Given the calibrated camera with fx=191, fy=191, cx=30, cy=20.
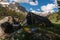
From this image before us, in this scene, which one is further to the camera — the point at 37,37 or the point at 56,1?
the point at 56,1

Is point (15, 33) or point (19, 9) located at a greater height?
point (19, 9)

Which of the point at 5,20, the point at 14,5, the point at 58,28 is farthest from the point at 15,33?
the point at 58,28

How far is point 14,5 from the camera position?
5.05m

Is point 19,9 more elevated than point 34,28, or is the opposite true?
point 19,9


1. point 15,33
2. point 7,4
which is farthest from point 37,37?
point 7,4

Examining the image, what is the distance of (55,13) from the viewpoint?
201 inches

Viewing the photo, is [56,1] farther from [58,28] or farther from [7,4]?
[7,4]

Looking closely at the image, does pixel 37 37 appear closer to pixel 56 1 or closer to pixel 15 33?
pixel 15 33

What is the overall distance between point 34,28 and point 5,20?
772mm

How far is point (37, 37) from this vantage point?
471 centimetres

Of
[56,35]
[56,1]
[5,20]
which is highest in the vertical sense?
[56,1]

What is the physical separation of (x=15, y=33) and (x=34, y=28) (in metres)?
0.50

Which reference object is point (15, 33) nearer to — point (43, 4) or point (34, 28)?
point (34, 28)

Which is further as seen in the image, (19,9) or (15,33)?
(19,9)
